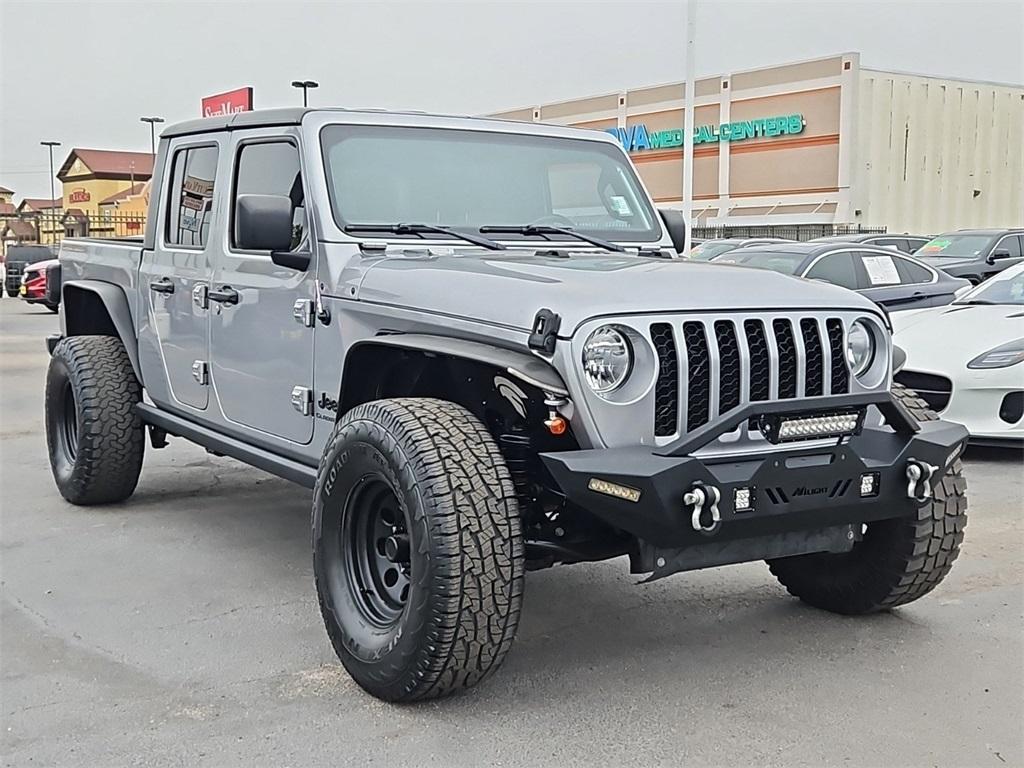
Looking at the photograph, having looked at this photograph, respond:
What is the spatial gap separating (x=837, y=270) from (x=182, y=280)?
790 centimetres

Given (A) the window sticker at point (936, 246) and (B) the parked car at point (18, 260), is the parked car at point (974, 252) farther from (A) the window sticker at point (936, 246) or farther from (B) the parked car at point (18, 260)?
(B) the parked car at point (18, 260)

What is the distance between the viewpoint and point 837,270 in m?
11.7

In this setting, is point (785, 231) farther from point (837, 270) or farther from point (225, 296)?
point (225, 296)

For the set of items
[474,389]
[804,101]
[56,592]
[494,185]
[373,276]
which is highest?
[804,101]

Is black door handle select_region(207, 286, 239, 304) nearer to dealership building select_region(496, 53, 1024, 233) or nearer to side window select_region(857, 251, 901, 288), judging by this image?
side window select_region(857, 251, 901, 288)

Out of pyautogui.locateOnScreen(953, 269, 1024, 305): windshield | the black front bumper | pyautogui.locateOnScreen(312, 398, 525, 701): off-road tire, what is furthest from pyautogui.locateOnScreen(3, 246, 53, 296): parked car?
the black front bumper

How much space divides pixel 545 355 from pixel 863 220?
3185 centimetres

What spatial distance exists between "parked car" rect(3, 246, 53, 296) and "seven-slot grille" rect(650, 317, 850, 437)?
1194 inches

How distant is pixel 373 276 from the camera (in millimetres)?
4281

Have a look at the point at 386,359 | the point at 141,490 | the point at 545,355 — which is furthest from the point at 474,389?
the point at 141,490

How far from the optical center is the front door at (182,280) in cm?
553

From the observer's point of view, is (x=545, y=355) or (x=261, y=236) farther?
(x=261, y=236)

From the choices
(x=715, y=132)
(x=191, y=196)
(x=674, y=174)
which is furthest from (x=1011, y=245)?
(x=674, y=174)

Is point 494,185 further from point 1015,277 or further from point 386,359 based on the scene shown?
point 1015,277
